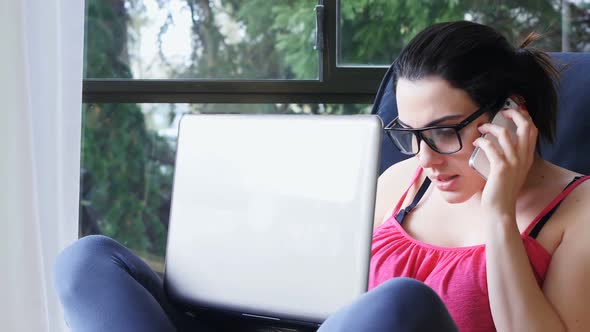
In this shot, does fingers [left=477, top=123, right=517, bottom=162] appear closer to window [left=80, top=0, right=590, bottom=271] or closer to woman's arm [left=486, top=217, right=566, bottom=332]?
woman's arm [left=486, top=217, right=566, bottom=332]

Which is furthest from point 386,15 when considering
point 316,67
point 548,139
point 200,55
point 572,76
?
point 548,139

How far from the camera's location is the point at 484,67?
4.12ft

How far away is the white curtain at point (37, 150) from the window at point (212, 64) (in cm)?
30

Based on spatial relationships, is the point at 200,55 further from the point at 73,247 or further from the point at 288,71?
the point at 73,247

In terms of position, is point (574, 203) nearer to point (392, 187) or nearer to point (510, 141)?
point (510, 141)

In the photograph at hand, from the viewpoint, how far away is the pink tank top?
4.10ft

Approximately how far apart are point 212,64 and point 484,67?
4.43 feet

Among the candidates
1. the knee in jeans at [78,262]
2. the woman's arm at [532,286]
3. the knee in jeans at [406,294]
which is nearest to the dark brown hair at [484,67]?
the woman's arm at [532,286]

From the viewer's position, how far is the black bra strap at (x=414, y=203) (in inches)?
56.7

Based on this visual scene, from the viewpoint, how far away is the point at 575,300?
1.17 m

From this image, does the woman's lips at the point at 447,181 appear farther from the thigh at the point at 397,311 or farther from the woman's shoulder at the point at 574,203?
the thigh at the point at 397,311

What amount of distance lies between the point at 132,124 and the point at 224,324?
1.46 metres

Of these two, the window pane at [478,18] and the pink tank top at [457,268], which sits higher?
the window pane at [478,18]

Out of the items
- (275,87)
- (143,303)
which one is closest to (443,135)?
(143,303)
